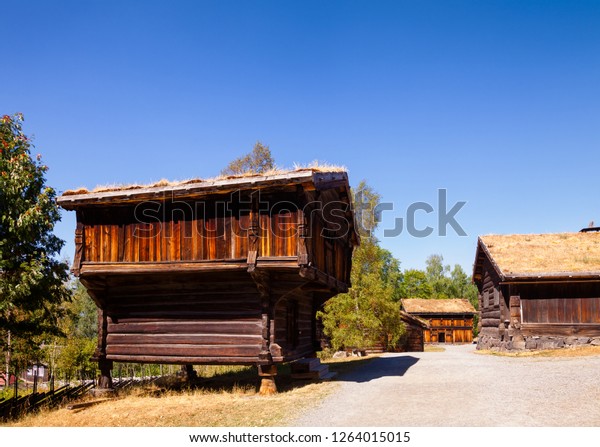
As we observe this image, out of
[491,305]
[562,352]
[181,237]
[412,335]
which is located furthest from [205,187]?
[412,335]

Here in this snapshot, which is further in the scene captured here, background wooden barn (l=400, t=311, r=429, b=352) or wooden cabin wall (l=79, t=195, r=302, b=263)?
background wooden barn (l=400, t=311, r=429, b=352)

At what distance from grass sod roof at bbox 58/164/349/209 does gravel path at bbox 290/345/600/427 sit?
5635 millimetres

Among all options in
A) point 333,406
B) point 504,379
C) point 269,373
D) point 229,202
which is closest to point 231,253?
point 229,202

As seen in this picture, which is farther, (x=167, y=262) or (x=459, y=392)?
(x=167, y=262)

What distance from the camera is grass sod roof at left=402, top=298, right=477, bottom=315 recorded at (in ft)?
171

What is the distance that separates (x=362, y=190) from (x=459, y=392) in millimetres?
24636

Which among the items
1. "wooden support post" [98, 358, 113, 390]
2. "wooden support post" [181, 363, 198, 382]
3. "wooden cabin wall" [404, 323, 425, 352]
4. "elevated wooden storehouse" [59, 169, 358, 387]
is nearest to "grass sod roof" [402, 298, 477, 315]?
"wooden cabin wall" [404, 323, 425, 352]

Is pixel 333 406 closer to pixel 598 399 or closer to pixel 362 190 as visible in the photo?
pixel 598 399

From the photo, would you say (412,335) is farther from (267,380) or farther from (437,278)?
(437,278)

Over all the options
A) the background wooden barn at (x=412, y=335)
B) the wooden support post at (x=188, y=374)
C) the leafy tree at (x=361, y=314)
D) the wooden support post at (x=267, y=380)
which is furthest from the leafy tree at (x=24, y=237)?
the background wooden barn at (x=412, y=335)

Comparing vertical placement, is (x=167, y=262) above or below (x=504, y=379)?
above

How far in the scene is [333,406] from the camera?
11.0 metres

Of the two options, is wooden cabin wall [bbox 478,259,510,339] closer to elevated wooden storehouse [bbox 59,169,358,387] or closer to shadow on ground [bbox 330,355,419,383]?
shadow on ground [bbox 330,355,419,383]
